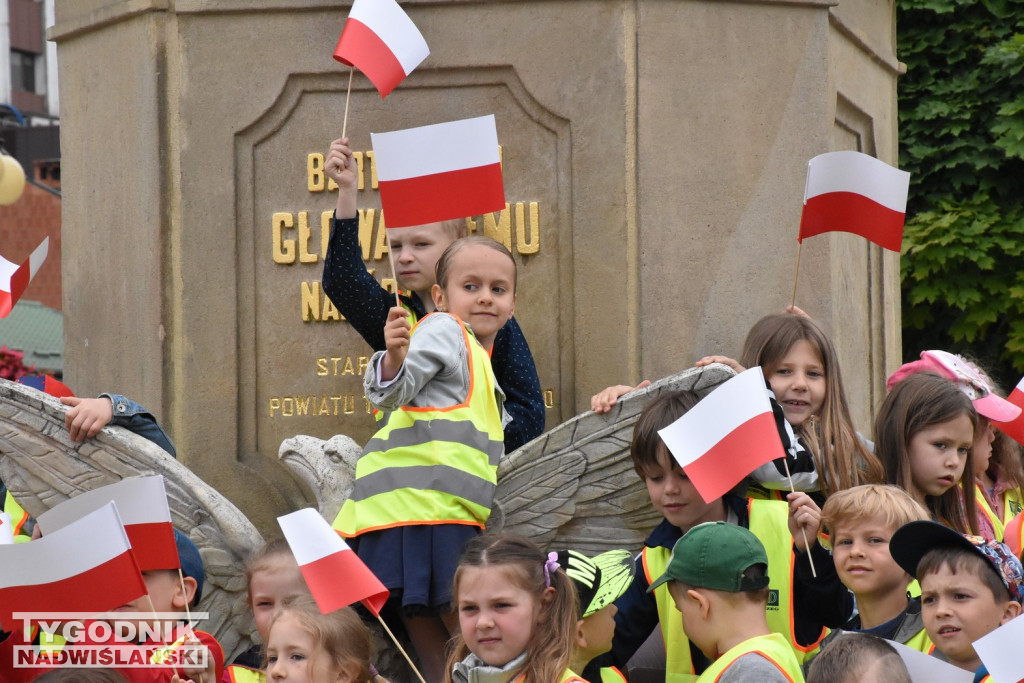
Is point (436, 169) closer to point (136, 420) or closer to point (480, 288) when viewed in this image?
point (480, 288)

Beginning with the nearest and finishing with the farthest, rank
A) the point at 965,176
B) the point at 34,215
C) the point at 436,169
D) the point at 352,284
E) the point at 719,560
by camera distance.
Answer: the point at 719,560 < the point at 436,169 < the point at 352,284 < the point at 965,176 < the point at 34,215

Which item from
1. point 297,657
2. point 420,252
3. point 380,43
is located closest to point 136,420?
point 420,252

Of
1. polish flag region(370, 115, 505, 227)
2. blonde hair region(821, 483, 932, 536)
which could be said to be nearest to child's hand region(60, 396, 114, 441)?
polish flag region(370, 115, 505, 227)

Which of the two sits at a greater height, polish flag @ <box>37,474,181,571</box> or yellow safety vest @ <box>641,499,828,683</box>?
polish flag @ <box>37,474,181,571</box>

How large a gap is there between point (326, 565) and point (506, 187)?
7.03 feet

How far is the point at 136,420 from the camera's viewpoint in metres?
4.85

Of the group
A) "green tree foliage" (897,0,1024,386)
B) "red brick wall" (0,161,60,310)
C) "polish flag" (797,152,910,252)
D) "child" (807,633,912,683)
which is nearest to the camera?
"child" (807,633,912,683)

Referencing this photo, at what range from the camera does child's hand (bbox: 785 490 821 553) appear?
13.1ft

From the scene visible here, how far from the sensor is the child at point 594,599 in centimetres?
397

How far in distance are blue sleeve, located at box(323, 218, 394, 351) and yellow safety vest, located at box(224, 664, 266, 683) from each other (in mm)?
1286

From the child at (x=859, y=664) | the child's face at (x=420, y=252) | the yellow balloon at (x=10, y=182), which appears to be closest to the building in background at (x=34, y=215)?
the yellow balloon at (x=10, y=182)

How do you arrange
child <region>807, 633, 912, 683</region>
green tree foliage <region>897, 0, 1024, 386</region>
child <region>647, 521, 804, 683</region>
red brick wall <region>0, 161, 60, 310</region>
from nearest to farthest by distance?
child <region>807, 633, 912, 683</region>
child <region>647, 521, 804, 683</region>
green tree foliage <region>897, 0, 1024, 386</region>
red brick wall <region>0, 161, 60, 310</region>

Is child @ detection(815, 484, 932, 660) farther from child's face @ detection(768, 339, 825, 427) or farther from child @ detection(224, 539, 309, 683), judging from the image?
child @ detection(224, 539, 309, 683)

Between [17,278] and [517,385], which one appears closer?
[517,385]
